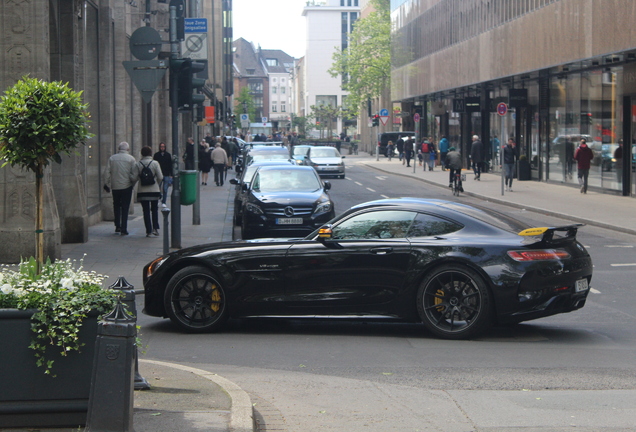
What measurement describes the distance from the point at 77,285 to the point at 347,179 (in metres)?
37.3

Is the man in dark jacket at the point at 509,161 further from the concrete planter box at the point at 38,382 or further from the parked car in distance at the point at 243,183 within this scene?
the concrete planter box at the point at 38,382

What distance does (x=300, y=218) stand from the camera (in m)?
17.5

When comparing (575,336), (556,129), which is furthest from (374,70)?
(575,336)

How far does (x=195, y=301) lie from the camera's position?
9172 mm

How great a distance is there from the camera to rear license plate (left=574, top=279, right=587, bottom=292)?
8.63m

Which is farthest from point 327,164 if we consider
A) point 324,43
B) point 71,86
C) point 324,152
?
point 324,43

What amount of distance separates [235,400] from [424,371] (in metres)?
2.06

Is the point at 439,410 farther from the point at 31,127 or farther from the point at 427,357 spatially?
the point at 31,127

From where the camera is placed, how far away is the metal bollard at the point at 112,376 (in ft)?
15.8

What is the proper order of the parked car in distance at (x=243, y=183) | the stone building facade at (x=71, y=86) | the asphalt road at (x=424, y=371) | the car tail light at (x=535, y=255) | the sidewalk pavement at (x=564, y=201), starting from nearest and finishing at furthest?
the asphalt road at (x=424, y=371) < the car tail light at (x=535, y=255) < the stone building facade at (x=71, y=86) < the parked car in distance at (x=243, y=183) < the sidewalk pavement at (x=564, y=201)

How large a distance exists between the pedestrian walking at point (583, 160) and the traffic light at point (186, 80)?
17728 mm

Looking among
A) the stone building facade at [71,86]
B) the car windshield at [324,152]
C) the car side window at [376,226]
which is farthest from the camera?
the car windshield at [324,152]

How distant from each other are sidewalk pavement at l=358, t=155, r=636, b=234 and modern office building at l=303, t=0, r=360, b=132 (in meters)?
119

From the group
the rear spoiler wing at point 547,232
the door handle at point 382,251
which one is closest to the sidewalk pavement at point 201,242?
the door handle at point 382,251
